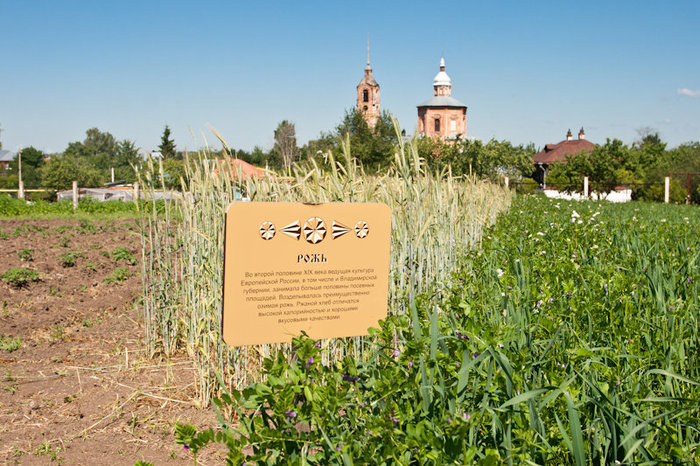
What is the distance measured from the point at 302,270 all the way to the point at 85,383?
7.99ft

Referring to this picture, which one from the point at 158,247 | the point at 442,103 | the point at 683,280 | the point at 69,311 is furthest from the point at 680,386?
the point at 442,103

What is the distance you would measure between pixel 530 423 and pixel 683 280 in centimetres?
235

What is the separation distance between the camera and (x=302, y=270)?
240 centimetres

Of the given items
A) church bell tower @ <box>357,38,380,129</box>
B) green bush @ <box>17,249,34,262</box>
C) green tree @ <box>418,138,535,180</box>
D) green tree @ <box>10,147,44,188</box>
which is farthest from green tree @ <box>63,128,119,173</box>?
green bush @ <box>17,249,34,262</box>

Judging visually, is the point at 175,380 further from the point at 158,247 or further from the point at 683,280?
the point at 683,280

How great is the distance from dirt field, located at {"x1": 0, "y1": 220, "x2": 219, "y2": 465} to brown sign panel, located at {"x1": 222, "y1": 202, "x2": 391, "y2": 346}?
40.6 inches

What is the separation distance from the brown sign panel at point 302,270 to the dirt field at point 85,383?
1.03 metres

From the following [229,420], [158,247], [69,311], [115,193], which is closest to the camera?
[229,420]

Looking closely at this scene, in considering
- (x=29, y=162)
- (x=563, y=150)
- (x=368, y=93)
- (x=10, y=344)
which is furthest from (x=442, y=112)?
(x=10, y=344)

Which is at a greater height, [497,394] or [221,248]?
[221,248]

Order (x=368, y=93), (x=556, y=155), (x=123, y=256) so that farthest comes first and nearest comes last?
(x=368, y=93), (x=556, y=155), (x=123, y=256)

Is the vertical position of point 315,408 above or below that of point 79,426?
above

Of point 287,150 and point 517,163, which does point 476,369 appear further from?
point 517,163

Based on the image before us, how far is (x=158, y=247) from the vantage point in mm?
4273
